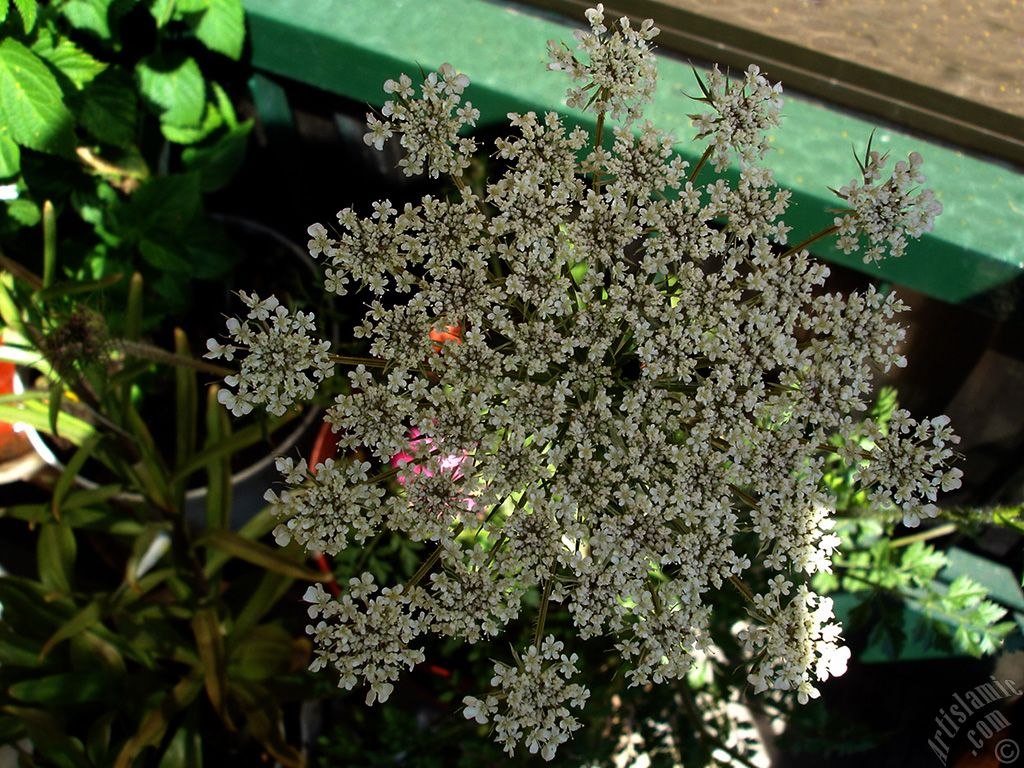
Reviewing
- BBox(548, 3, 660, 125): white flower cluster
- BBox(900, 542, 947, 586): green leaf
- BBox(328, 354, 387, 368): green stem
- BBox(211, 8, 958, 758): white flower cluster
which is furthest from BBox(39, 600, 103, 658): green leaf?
BBox(900, 542, 947, 586): green leaf

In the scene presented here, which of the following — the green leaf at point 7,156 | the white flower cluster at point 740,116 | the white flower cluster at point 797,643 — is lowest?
the white flower cluster at point 797,643

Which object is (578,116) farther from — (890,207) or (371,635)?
(371,635)

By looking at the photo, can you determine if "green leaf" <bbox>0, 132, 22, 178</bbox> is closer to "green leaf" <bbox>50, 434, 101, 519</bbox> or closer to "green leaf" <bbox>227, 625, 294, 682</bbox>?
"green leaf" <bbox>50, 434, 101, 519</bbox>

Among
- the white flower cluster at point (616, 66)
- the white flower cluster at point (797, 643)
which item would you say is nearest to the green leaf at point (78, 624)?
the white flower cluster at point (797, 643)

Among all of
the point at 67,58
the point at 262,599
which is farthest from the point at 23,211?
the point at 262,599

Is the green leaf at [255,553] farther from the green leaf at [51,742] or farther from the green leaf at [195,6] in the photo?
the green leaf at [195,6]

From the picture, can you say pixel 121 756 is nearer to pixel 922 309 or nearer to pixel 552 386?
pixel 552 386

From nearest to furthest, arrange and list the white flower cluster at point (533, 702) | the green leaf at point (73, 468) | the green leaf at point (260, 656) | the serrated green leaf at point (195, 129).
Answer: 1. the white flower cluster at point (533, 702)
2. the green leaf at point (73, 468)
3. the green leaf at point (260, 656)
4. the serrated green leaf at point (195, 129)

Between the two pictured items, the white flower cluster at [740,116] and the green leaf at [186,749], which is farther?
the green leaf at [186,749]
